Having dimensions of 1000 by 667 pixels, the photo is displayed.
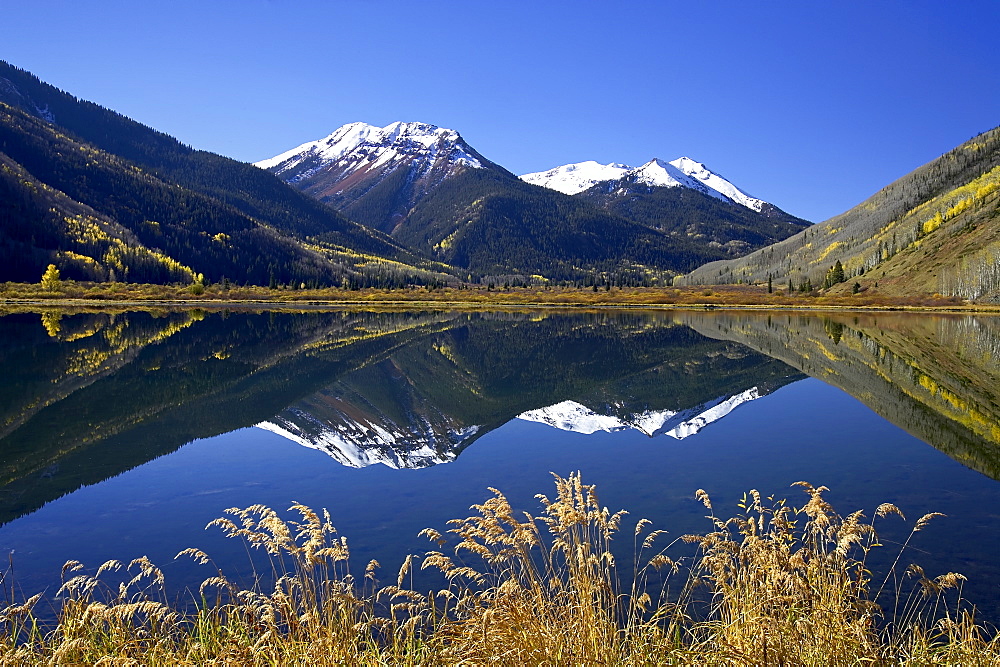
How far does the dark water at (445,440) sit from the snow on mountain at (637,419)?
126 millimetres

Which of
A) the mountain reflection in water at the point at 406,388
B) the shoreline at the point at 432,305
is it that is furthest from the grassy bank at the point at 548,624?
the shoreline at the point at 432,305

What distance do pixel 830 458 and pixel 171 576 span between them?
12696mm

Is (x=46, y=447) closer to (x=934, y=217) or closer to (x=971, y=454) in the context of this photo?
(x=971, y=454)

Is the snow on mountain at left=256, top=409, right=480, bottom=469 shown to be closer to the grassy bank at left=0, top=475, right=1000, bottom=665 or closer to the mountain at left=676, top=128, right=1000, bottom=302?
the grassy bank at left=0, top=475, right=1000, bottom=665

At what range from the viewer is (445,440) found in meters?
17.5

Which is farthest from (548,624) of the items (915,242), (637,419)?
(915,242)

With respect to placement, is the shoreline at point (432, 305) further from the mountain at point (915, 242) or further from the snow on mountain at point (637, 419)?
the snow on mountain at point (637, 419)

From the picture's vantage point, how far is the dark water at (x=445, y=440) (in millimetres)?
10312

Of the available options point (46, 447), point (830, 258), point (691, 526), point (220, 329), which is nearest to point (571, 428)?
point (691, 526)

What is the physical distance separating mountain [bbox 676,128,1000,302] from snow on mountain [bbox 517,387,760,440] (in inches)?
3512

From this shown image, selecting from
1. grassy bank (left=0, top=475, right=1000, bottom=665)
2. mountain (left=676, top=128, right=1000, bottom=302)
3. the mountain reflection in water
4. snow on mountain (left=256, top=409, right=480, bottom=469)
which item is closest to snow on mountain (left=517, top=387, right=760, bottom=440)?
the mountain reflection in water

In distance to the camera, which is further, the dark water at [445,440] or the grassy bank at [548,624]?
the dark water at [445,440]

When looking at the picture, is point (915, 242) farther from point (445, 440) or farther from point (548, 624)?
point (548, 624)

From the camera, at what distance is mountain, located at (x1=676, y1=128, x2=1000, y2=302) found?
103125 millimetres
